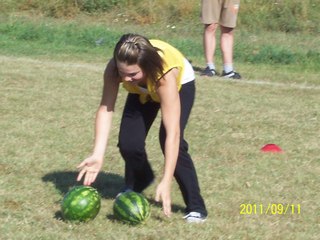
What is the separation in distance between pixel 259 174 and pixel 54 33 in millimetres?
7969

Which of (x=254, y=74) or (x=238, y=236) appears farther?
(x=254, y=74)

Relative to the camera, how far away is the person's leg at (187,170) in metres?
5.94

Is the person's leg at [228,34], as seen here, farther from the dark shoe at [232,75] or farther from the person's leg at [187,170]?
the person's leg at [187,170]

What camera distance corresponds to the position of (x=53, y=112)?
928cm

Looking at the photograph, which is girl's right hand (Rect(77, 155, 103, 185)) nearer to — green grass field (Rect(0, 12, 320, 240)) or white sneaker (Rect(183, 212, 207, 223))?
green grass field (Rect(0, 12, 320, 240))

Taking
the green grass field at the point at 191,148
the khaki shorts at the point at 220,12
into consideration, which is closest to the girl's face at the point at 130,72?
the green grass field at the point at 191,148

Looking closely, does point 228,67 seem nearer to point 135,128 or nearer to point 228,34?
point 228,34

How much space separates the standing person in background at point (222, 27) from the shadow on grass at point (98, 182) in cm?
478

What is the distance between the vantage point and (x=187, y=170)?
6.00 meters

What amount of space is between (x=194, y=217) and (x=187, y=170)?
13.4 inches

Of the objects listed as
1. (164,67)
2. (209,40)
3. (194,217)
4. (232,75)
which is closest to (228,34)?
(209,40)

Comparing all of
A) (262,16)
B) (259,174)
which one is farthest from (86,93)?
(262,16)

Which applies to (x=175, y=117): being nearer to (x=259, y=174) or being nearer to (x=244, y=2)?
(x=259, y=174)

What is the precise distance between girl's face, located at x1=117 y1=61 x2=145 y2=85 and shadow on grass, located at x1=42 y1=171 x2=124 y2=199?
132 centimetres
